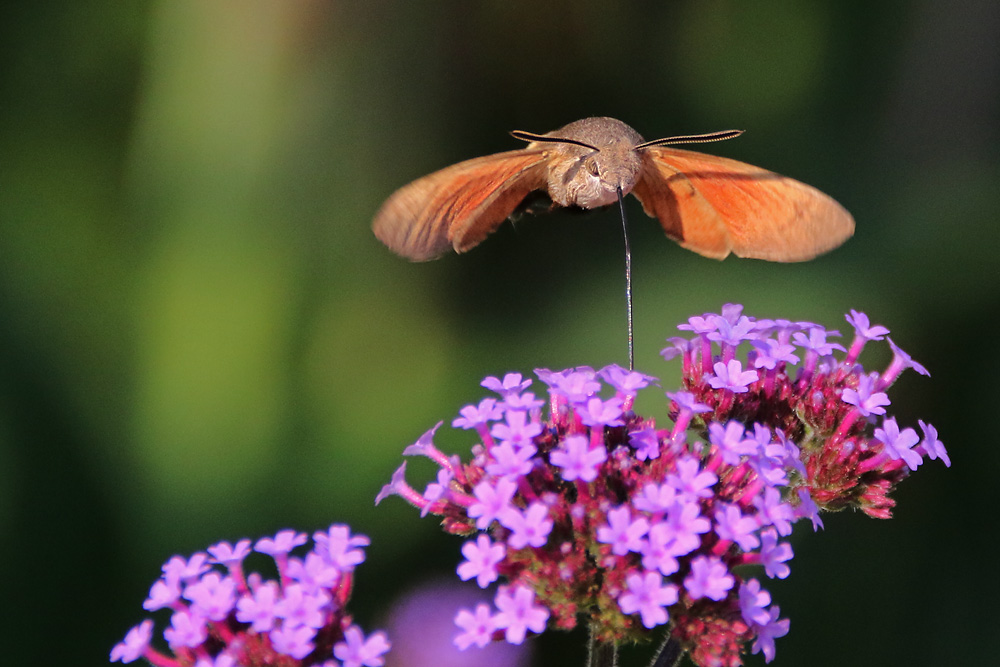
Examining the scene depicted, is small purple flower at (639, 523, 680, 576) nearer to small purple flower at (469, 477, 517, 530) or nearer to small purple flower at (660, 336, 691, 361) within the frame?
small purple flower at (469, 477, 517, 530)

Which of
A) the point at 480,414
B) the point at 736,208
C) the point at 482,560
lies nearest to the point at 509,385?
the point at 480,414

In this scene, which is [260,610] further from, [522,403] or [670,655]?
[670,655]

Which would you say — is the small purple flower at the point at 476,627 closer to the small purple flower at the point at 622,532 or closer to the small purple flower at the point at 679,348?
the small purple flower at the point at 622,532

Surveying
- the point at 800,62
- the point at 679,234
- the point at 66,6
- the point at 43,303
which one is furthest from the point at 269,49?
the point at 800,62

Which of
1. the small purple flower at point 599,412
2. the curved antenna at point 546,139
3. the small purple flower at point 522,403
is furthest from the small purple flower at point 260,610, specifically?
the curved antenna at point 546,139

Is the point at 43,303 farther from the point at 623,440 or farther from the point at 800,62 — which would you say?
the point at 800,62

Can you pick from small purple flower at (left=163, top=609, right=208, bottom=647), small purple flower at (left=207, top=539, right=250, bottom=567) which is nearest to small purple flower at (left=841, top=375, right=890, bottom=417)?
small purple flower at (left=207, top=539, right=250, bottom=567)
